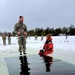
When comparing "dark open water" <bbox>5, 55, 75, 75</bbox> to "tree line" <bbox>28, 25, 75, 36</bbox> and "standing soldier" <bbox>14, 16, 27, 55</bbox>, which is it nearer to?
"standing soldier" <bbox>14, 16, 27, 55</bbox>

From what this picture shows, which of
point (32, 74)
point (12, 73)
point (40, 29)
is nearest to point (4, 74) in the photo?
point (12, 73)

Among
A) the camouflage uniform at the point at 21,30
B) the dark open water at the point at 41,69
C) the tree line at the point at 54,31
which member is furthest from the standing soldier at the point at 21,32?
the tree line at the point at 54,31

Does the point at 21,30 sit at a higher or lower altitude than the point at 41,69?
higher

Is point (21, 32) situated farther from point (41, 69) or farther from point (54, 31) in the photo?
point (54, 31)

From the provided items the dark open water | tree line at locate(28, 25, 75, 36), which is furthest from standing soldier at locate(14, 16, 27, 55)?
tree line at locate(28, 25, 75, 36)

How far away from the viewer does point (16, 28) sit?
1403cm

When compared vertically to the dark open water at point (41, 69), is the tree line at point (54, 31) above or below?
above

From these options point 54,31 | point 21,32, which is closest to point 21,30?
point 21,32

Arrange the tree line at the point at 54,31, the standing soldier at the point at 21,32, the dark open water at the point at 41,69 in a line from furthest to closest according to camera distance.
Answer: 1. the tree line at the point at 54,31
2. the standing soldier at the point at 21,32
3. the dark open water at the point at 41,69

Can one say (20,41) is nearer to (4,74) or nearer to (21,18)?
(21,18)

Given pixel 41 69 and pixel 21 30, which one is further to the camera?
pixel 21 30

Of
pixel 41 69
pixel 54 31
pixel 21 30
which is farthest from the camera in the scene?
pixel 54 31

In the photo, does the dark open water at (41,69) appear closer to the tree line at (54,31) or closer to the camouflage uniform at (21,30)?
the camouflage uniform at (21,30)

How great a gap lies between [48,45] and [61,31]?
166442 millimetres
